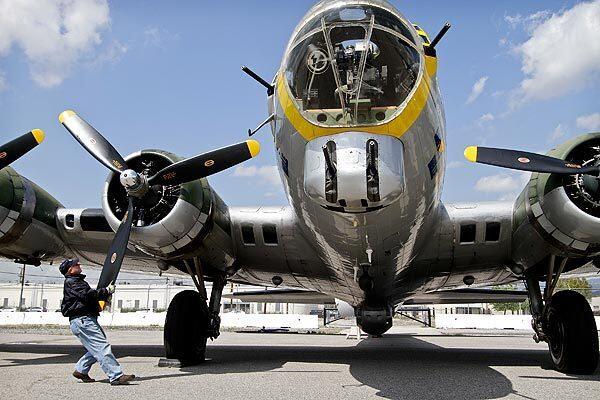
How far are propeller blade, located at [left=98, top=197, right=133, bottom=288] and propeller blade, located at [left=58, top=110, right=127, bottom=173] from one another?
74 centimetres

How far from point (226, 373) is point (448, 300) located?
9.80m

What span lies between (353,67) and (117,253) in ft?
14.0

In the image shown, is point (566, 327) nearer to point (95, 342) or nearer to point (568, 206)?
point (568, 206)

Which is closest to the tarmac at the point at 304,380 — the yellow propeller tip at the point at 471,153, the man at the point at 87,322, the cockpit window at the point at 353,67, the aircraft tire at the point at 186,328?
the man at the point at 87,322

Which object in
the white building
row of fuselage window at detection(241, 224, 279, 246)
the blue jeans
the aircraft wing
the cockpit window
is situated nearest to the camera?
the cockpit window

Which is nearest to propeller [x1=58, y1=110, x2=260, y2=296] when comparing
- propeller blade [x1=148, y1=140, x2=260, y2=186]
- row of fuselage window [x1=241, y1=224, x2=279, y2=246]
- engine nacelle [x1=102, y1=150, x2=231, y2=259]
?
propeller blade [x1=148, y1=140, x2=260, y2=186]

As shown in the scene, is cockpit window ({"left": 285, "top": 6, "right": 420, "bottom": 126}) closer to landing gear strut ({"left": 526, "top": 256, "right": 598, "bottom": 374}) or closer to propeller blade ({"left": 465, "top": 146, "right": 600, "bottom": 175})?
propeller blade ({"left": 465, "top": 146, "right": 600, "bottom": 175})

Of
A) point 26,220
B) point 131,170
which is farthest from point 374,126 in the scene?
point 26,220

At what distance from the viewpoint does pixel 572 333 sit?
8023mm

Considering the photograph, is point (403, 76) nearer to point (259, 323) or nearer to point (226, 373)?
point (226, 373)

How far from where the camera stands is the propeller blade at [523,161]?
6902mm

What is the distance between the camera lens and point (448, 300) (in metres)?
Answer: 15.8

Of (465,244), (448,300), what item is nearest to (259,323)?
(448,300)

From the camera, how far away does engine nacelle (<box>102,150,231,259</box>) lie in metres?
7.98
